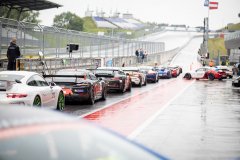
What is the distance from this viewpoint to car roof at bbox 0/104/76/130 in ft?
7.32

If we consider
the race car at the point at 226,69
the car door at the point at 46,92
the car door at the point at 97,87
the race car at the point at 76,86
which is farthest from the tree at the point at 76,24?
the car door at the point at 46,92

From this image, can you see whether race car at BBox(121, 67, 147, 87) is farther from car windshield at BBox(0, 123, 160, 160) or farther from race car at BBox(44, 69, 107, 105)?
car windshield at BBox(0, 123, 160, 160)

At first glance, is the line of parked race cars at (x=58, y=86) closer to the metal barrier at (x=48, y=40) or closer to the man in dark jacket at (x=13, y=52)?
the man in dark jacket at (x=13, y=52)

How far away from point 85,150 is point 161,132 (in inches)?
287

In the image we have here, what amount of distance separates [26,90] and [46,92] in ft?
4.33

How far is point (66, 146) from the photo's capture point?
218cm

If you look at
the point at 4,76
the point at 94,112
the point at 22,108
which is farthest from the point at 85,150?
the point at 94,112

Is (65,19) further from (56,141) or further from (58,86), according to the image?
(56,141)

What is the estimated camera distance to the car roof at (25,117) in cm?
223

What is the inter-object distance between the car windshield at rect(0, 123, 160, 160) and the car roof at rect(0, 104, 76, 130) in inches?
2.2

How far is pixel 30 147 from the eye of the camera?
6.91ft

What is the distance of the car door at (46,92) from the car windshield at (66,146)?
8.87 meters

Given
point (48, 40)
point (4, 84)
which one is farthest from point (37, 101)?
point (48, 40)

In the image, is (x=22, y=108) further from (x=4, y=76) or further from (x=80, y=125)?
(x=4, y=76)
